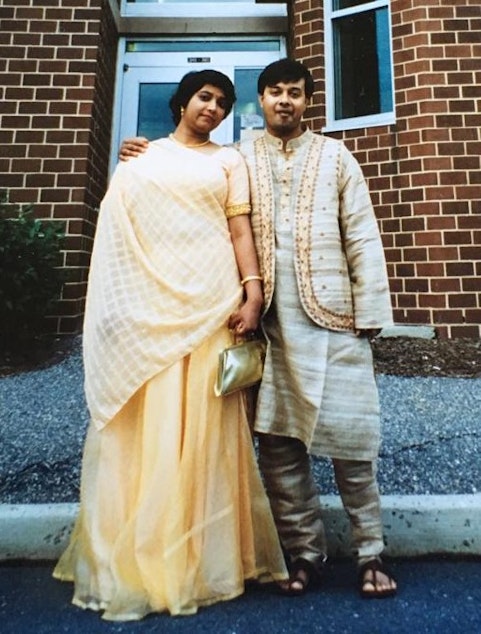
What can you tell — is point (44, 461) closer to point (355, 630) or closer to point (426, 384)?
point (355, 630)

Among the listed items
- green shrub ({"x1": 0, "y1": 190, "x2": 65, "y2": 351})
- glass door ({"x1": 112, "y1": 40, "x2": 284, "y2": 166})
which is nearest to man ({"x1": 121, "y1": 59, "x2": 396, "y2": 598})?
green shrub ({"x1": 0, "y1": 190, "x2": 65, "y2": 351})

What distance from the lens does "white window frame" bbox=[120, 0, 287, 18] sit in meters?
6.32

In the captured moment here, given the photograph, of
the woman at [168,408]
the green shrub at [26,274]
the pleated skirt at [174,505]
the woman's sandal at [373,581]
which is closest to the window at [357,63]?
the green shrub at [26,274]

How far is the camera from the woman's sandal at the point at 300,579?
158 cm

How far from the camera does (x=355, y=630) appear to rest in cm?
139

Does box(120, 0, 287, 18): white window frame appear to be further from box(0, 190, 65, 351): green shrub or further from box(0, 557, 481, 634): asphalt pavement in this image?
box(0, 557, 481, 634): asphalt pavement

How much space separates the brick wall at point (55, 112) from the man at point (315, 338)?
3.37 m

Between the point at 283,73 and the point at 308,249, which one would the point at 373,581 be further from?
the point at 283,73

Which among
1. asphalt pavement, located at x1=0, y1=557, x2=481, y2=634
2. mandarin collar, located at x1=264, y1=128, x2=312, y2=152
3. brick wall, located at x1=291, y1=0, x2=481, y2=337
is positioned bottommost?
asphalt pavement, located at x1=0, y1=557, x2=481, y2=634

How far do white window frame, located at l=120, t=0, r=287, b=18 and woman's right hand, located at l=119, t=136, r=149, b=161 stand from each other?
5637mm

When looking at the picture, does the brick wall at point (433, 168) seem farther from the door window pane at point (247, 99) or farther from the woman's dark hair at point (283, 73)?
the woman's dark hair at point (283, 73)

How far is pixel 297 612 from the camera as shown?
4.90 ft

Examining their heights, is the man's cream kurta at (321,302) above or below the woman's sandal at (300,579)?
above

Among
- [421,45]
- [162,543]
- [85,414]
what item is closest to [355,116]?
[421,45]
